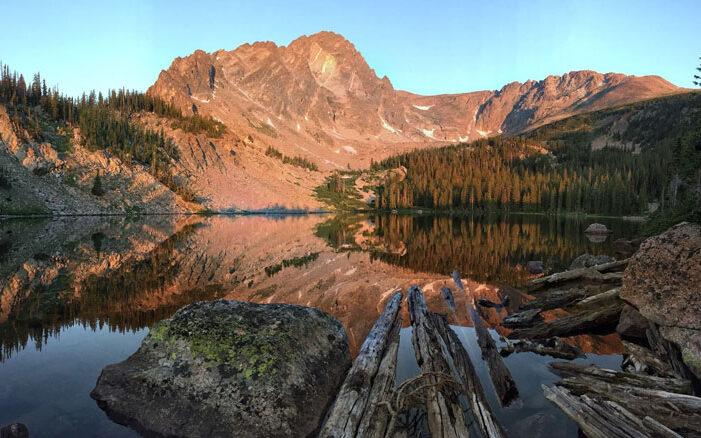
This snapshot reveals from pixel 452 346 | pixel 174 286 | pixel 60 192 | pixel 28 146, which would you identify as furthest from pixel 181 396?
pixel 28 146

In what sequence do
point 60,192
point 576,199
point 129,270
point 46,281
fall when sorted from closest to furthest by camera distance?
point 46,281 → point 129,270 → point 60,192 → point 576,199

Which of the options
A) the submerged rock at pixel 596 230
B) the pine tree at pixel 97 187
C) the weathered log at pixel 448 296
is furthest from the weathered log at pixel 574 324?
the pine tree at pixel 97 187

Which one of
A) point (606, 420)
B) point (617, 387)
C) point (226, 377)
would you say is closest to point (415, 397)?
point (606, 420)

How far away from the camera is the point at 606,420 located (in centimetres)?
661

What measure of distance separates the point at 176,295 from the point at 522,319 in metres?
17.3

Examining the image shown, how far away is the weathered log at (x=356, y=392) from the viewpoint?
249 inches

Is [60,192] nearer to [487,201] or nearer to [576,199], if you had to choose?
[487,201]

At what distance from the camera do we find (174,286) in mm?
19656

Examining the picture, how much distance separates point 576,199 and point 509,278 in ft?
490

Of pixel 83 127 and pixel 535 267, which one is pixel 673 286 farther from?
pixel 83 127

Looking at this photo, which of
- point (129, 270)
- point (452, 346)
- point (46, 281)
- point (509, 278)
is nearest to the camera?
point (452, 346)

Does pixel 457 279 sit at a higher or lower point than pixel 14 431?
lower

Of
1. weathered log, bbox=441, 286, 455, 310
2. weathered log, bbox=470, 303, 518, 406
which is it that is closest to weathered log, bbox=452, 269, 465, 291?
weathered log, bbox=441, 286, 455, 310

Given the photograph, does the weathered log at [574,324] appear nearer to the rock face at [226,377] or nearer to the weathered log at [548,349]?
the weathered log at [548,349]
